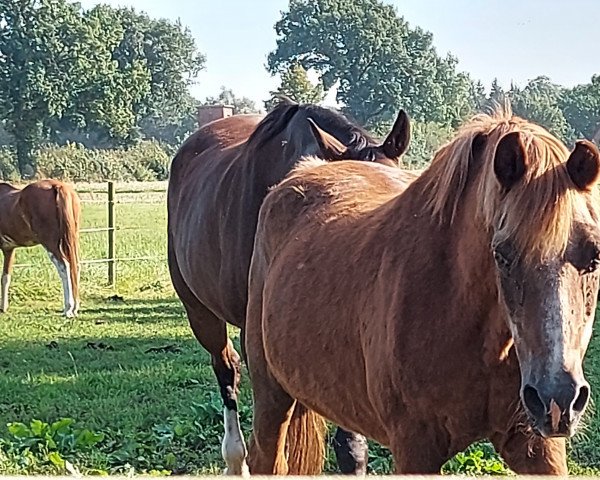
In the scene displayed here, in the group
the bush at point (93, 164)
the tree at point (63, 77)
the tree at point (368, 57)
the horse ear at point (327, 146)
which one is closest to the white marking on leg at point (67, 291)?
the horse ear at point (327, 146)

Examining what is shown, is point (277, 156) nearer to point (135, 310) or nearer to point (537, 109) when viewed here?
point (537, 109)

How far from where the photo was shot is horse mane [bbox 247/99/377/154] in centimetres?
383

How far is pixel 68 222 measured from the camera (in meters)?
10.7

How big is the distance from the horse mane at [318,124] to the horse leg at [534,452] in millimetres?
1716

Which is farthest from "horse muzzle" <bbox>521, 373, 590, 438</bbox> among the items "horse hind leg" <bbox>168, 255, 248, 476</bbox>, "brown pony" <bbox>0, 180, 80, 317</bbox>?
"brown pony" <bbox>0, 180, 80, 317</bbox>

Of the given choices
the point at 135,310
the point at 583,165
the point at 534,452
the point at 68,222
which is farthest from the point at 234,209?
the point at 68,222

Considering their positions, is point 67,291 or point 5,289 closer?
point 67,291

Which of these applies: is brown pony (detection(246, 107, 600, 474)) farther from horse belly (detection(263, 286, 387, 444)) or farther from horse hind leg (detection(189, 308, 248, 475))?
horse hind leg (detection(189, 308, 248, 475))

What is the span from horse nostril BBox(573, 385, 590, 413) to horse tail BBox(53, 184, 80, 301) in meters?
9.31

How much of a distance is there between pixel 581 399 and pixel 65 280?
8.99 metres

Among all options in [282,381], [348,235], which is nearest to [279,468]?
[282,381]

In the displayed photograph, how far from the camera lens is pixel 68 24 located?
28625 millimetres

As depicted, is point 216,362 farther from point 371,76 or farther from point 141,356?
point 371,76

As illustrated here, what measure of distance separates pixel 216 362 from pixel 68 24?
26040mm
